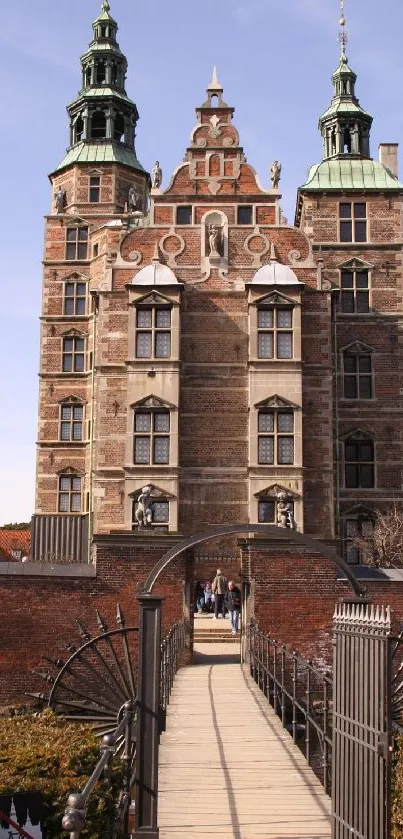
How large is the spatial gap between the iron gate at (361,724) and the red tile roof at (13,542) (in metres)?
47.7

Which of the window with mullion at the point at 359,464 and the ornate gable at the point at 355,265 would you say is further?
the ornate gable at the point at 355,265

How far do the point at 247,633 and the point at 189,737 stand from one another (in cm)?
908

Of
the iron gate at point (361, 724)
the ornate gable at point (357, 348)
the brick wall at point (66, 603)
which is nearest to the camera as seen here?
the iron gate at point (361, 724)

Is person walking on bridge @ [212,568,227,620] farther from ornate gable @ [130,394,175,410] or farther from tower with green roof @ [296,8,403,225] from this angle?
tower with green roof @ [296,8,403,225]

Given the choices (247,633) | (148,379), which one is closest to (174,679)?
(247,633)

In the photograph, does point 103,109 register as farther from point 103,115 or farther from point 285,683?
point 285,683

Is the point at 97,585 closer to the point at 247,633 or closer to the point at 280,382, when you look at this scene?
the point at 247,633

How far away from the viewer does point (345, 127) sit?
41.3m

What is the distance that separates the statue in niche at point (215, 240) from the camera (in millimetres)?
31516

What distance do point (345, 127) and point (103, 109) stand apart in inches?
396

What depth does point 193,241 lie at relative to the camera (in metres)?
31.9

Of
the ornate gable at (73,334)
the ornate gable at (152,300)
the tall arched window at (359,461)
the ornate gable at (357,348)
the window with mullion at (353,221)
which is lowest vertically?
the tall arched window at (359,461)

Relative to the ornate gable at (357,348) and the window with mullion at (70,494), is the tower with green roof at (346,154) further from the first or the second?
the window with mullion at (70,494)

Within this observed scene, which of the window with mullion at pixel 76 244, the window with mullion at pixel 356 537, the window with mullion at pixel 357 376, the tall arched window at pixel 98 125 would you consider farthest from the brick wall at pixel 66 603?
the tall arched window at pixel 98 125
